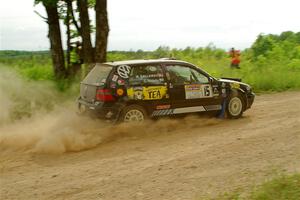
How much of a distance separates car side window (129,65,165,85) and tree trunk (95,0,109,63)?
4.42 metres

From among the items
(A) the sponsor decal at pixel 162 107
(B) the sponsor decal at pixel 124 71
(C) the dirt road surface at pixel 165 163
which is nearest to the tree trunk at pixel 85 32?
(B) the sponsor decal at pixel 124 71

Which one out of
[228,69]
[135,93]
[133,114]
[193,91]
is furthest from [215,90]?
[228,69]

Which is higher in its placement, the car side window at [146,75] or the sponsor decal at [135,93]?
the car side window at [146,75]

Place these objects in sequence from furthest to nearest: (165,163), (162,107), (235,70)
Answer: (235,70), (162,107), (165,163)

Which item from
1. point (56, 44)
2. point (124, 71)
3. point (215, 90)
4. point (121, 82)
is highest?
point (56, 44)

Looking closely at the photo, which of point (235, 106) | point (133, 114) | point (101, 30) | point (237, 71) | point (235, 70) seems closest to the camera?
point (133, 114)

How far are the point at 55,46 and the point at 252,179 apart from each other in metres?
11.6

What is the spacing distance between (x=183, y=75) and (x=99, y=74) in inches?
76.4

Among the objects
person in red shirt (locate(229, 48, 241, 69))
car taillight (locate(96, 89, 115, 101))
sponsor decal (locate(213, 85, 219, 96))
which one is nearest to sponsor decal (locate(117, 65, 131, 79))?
car taillight (locate(96, 89, 115, 101))

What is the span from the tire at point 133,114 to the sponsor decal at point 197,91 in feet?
3.89

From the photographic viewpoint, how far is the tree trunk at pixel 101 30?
574 inches

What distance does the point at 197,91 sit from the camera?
11.2 m

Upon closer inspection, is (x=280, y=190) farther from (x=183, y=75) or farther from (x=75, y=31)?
(x=75, y=31)

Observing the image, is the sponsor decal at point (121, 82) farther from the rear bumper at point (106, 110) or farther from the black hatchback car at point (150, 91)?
the rear bumper at point (106, 110)
